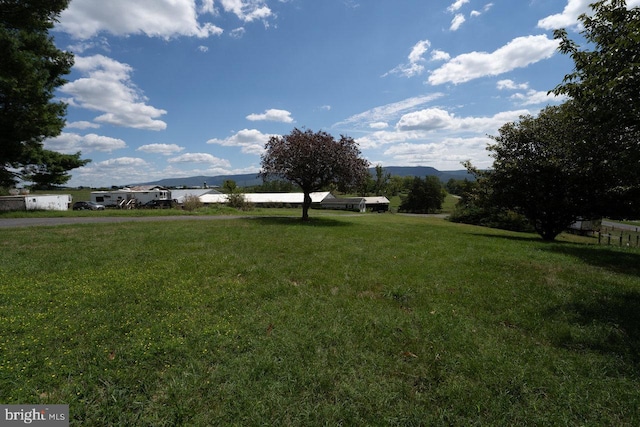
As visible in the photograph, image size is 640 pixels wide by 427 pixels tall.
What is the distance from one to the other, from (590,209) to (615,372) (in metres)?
16.4

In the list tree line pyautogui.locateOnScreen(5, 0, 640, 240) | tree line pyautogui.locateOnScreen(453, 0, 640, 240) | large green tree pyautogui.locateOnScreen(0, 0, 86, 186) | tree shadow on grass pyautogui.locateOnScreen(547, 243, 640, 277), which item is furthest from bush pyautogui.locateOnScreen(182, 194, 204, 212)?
tree shadow on grass pyautogui.locateOnScreen(547, 243, 640, 277)

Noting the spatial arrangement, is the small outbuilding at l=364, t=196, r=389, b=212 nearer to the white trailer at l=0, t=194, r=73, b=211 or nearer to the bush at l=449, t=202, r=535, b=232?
the bush at l=449, t=202, r=535, b=232

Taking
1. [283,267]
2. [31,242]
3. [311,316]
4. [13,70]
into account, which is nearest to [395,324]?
[311,316]

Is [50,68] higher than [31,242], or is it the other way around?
[50,68]

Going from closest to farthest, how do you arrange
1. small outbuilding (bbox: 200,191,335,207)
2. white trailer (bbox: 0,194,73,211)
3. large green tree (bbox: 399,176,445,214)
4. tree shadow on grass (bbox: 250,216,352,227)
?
tree shadow on grass (bbox: 250,216,352,227), white trailer (bbox: 0,194,73,211), small outbuilding (bbox: 200,191,335,207), large green tree (bbox: 399,176,445,214)

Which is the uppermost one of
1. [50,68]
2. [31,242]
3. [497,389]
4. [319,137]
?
[50,68]

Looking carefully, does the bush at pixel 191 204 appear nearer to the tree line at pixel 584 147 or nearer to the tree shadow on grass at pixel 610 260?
the tree line at pixel 584 147

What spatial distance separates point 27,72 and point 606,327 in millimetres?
19347

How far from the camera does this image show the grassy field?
308 cm

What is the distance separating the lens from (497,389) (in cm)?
338

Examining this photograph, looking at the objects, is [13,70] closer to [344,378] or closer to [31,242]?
[31,242]

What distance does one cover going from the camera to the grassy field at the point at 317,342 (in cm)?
308

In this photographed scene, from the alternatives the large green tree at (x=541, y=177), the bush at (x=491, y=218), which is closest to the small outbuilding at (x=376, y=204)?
the bush at (x=491, y=218)

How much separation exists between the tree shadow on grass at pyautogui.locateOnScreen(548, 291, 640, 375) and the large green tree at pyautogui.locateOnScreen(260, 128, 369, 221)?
15901 mm
